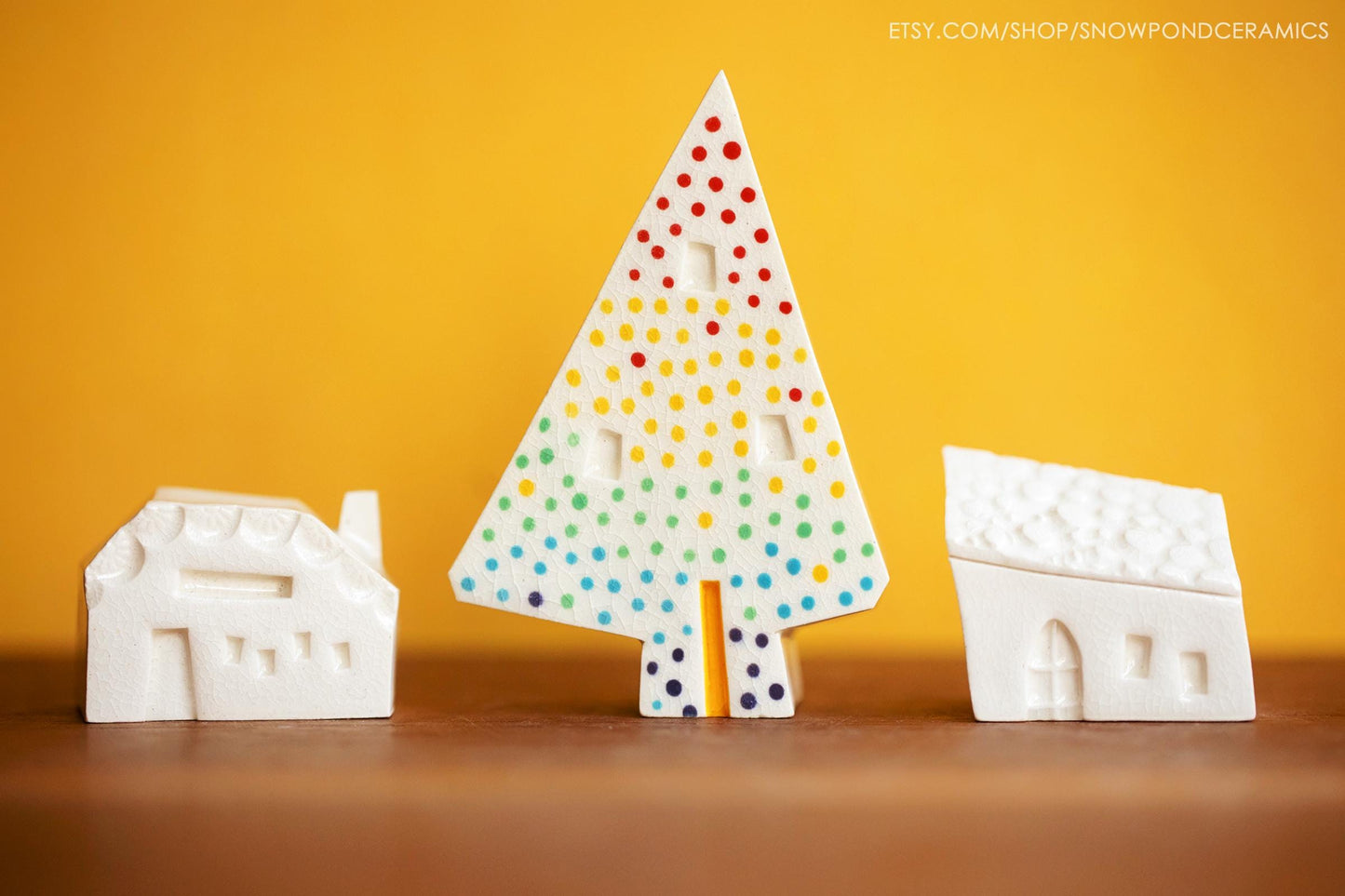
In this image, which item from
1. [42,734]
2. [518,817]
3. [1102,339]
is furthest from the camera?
[1102,339]

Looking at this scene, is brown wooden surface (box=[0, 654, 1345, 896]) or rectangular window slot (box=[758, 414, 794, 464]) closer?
brown wooden surface (box=[0, 654, 1345, 896])

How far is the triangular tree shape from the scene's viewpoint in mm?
1148

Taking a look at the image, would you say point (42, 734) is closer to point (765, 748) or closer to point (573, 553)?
point (573, 553)

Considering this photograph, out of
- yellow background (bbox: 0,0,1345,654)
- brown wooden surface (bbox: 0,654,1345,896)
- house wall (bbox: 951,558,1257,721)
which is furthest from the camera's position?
yellow background (bbox: 0,0,1345,654)

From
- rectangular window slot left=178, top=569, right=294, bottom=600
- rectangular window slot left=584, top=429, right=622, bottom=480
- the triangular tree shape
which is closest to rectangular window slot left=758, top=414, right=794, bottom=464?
the triangular tree shape

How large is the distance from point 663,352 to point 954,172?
65 centimetres

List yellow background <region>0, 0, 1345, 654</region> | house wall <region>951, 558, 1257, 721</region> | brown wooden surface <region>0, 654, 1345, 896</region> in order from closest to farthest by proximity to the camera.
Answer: brown wooden surface <region>0, 654, 1345, 896</region>, house wall <region>951, 558, 1257, 721</region>, yellow background <region>0, 0, 1345, 654</region>

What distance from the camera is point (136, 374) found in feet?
5.33

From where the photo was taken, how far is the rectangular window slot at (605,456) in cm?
119

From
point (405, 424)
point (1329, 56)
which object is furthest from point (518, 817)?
point (1329, 56)

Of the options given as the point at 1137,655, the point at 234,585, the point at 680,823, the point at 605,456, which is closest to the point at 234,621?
the point at 234,585

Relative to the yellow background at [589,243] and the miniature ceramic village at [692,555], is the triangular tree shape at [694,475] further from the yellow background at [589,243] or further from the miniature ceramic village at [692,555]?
the yellow background at [589,243]

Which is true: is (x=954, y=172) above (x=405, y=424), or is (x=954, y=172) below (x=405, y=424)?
above

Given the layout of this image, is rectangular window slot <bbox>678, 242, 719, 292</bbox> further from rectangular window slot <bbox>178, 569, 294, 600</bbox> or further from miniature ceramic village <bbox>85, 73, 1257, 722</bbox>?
rectangular window slot <bbox>178, 569, 294, 600</bbox>
